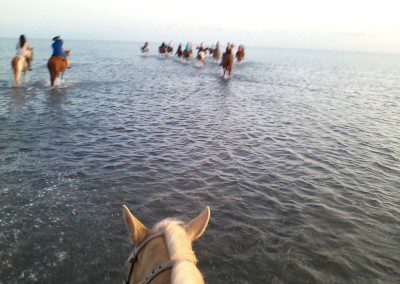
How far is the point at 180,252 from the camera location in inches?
77.3

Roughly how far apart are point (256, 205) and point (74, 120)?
881 centimetres

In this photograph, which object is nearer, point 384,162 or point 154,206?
point 154,206

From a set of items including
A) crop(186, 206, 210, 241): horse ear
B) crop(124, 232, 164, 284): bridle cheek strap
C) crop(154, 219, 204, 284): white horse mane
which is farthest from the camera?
crop(186, 206, 210, 241): horse ear

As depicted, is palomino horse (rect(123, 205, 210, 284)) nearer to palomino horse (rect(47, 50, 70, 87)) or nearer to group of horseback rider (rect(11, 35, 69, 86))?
palomino horse (rect(47, 50, 70, 87))

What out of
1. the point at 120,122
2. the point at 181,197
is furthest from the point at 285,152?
the point at 120,122

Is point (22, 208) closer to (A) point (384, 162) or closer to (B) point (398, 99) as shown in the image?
(A) point (384, 162)

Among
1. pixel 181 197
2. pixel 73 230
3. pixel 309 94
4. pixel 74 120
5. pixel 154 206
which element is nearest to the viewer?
pixel 73 230

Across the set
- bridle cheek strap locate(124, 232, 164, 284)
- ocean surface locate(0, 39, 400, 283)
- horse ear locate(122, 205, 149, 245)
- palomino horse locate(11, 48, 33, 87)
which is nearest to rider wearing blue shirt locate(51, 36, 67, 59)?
palomino horse locate(11, 48, 33, 87)

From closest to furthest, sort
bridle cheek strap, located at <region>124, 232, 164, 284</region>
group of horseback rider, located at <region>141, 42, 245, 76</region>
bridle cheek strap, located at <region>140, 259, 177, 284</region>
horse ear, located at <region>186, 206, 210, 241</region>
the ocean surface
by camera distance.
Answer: bridle cheek strap, located at <region>140, 259, 177, 284</region> < bridle cheek strap, located at <region>124, 232, 164, 284</region> < horse ear, located at <region>186, 206, 210, 241</region> < the ocean surface < group of horseback rider, located at <region>141, 42, 245, 76</region>

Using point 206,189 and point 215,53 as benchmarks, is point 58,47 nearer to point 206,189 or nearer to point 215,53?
point 206,189

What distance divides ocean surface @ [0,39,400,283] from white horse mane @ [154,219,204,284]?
8.57ft

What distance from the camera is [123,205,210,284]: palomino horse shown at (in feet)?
5.82

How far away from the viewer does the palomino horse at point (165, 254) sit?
5.82ft

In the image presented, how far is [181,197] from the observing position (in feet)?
22.1
